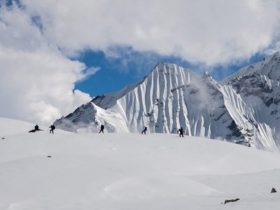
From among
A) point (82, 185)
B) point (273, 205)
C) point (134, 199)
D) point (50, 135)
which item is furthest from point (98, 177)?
point (50, 135)

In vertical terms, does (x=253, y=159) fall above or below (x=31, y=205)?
above

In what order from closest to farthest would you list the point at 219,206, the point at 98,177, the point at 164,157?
1. the point at 219,206
2. the point at 98,177
3. the point at 164,157

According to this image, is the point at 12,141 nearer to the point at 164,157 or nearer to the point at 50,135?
the point at 50,135

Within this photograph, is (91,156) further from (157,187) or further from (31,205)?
(31,205)

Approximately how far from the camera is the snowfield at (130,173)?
3347 cm

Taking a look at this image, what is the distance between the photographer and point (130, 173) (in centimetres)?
4425

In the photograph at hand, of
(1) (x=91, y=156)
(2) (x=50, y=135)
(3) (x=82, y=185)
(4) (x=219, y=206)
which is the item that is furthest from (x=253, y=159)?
(4) (x=219, y=206)

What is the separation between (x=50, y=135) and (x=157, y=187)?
91.9 ft

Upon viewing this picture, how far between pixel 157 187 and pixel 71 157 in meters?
13.3

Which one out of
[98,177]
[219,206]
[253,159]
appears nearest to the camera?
[219,206]

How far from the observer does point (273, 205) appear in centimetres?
2569

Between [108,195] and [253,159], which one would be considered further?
[253,159]

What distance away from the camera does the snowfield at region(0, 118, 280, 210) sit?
33.5m

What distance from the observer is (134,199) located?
36.5 meters
